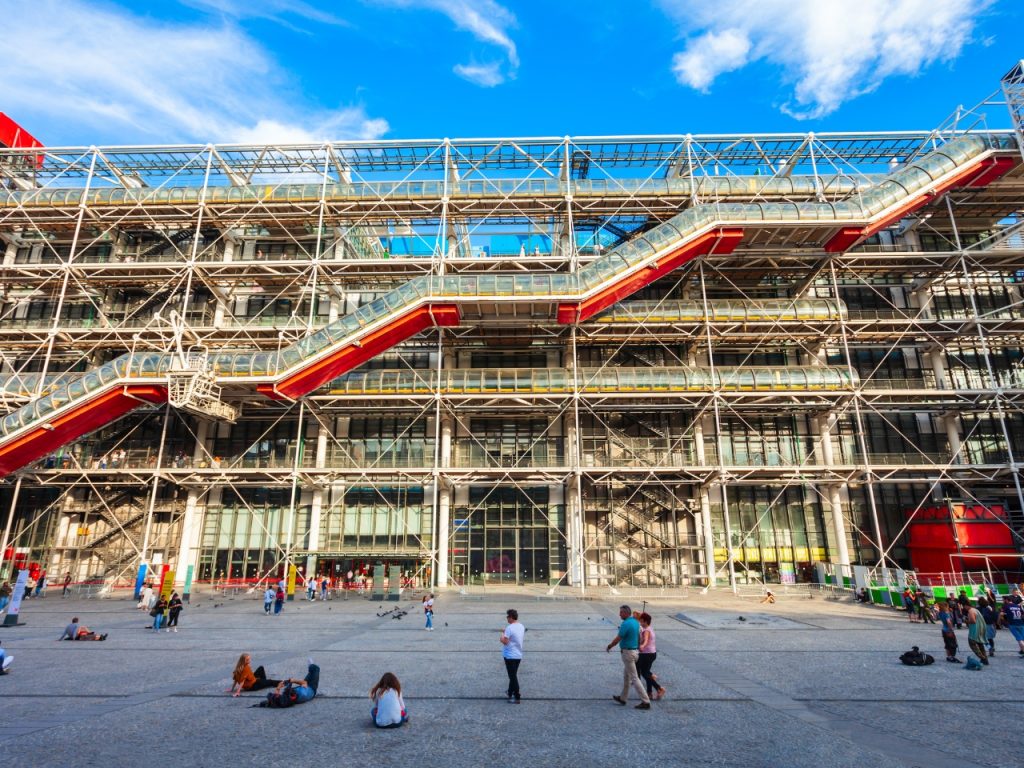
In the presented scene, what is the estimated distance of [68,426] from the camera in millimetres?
22766

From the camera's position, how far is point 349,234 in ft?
97.5

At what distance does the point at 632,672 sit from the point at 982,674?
7.05m

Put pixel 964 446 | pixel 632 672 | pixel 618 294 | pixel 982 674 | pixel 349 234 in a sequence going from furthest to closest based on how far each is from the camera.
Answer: pixel 349 234 → pixel 964 446 → pixel 618 294 → pixel 982 674 → pixel 632 672

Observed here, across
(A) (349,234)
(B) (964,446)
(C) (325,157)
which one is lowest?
(B) (964,446)

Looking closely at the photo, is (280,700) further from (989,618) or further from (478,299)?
(478,299)

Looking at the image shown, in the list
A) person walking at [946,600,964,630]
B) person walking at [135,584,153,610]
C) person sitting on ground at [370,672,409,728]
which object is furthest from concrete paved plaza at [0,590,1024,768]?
person walking at [135,584,153,610]

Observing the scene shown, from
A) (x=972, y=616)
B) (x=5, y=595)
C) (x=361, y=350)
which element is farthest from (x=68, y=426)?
(x=972, y=616)

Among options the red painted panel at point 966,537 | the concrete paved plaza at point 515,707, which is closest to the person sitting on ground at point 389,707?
the concrete paved plaza at point 515,707

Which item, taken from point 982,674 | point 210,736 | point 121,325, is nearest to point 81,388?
point 121,325

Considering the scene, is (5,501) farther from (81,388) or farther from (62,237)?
(62,237)

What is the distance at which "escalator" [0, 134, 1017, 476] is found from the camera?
22.6m

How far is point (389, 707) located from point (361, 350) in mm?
18968

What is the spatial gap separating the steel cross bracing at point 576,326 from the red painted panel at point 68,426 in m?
2.04

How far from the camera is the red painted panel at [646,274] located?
24047 mm
